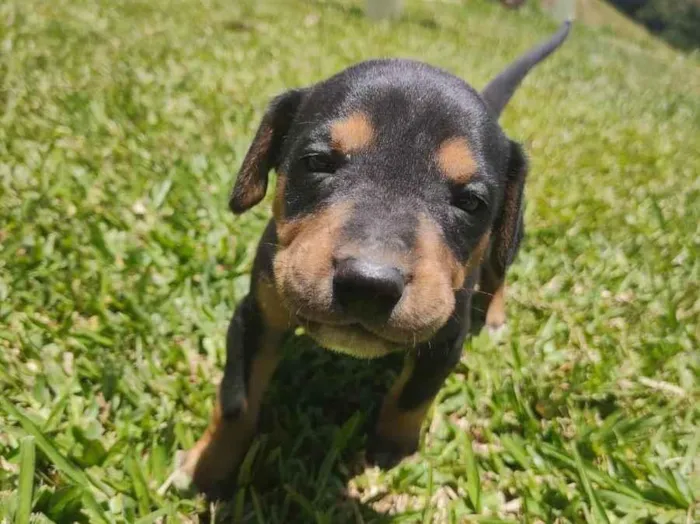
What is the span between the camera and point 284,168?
2377mm

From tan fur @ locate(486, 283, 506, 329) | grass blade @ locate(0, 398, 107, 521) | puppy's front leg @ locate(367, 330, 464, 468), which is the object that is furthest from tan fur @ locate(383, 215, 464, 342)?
tan fur @ locate(486, 283, 506, 329)

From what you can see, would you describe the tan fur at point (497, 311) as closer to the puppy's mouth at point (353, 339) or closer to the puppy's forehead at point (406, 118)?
the puppy's forehead at point (406, 118)

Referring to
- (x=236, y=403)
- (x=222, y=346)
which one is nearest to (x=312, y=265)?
(x=236, y=403)

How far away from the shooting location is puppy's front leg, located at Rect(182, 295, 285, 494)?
2314 mm

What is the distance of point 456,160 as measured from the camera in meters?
2.14

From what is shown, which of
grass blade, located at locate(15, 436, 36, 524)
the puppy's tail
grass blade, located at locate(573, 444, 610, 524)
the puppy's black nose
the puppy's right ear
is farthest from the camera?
the puppy's tail

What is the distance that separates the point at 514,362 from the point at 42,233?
2578 mm

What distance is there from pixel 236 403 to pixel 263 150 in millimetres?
1029

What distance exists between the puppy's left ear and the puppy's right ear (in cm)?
92

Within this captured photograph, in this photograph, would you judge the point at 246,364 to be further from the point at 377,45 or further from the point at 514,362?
the point at 377,45

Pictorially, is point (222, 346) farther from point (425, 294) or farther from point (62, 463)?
point (425, 294)

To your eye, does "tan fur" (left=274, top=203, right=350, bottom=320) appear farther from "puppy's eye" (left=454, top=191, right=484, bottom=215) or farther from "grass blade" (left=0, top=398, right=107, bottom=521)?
"grass blade" (left=0, top=398, right=107, bottom=521)

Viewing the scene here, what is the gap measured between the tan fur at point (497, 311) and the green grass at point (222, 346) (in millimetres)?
74

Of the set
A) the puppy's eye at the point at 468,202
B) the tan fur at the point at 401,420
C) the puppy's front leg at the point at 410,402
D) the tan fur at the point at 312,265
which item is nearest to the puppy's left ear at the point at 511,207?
the puppy's eye at the point at 468,202
